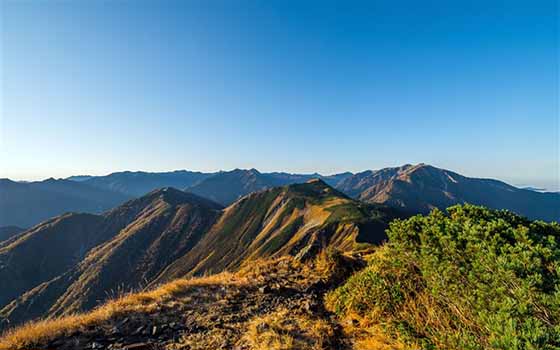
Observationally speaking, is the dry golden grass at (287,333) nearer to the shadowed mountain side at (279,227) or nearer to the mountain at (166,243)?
the shadowed mountain side at (279,227)

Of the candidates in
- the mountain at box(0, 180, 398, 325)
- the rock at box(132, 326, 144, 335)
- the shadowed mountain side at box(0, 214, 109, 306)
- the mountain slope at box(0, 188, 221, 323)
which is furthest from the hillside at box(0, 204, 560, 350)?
the shadowed mountain side at box(0, 214, 109, 306)

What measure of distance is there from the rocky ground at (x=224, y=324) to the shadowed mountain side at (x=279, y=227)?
89.7 metres

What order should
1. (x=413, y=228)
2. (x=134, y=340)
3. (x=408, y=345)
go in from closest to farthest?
(x=408, y=345)
(x=134, y=340)
(x=413, y=228)

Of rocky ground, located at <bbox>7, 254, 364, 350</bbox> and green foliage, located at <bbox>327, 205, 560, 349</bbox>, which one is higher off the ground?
green foliage, located at <bbox>327, 205, 560, 349</bbox>

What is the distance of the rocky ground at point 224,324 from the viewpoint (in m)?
6.62

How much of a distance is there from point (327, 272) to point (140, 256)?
165864 mm

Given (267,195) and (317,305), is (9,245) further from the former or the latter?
(317,305)

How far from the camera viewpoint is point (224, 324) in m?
7.90

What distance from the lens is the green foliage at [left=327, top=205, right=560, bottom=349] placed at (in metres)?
3.73

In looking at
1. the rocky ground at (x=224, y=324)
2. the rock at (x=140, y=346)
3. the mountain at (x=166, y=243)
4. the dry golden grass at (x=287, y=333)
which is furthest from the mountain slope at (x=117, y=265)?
the dry golden grass at (x=287, y=333)

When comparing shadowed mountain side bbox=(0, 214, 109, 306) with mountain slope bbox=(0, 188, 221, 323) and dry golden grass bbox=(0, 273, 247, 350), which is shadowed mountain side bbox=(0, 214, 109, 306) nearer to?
mountain slope bbox=(0, 188, 221, 323)

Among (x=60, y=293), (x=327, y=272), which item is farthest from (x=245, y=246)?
(x=327, y=272)

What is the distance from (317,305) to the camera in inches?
369

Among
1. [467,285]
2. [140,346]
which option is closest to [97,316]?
[140,346]
